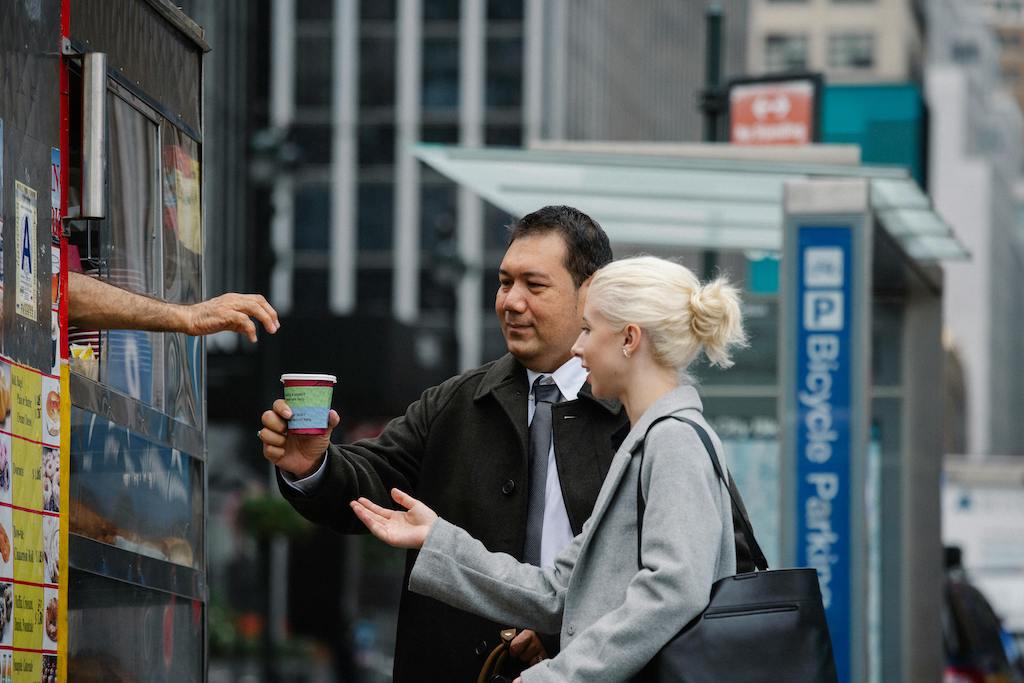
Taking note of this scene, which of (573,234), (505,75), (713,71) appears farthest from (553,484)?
(505,75)

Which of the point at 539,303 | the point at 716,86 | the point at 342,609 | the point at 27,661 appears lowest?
the point at 342,609

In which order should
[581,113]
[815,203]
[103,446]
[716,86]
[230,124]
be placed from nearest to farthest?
[103,446] < [815,203] < [716,86] < [230,124] < [581,113]

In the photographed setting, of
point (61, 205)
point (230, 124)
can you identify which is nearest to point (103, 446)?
point (61, 205)

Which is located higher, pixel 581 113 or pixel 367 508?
pixel 581 113

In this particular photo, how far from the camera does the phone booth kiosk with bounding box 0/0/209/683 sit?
13.8 ft

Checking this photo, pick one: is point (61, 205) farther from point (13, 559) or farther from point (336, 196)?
point (336, 196)

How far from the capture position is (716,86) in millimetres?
15594

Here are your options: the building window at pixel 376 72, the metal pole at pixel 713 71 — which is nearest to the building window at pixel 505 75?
the building window at pixel 376 72

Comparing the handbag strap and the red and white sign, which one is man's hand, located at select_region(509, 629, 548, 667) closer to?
the handbag strap

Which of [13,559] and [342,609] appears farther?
[342,609]

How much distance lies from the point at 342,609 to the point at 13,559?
37646 millimetres

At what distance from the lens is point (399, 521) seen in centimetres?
434

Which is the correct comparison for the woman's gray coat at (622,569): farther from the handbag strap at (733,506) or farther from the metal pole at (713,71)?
the metal pole at (713,71)

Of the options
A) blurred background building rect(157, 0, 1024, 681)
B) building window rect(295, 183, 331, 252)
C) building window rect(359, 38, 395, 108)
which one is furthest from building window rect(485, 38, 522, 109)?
building window rect(295, 183, 331, 252)
